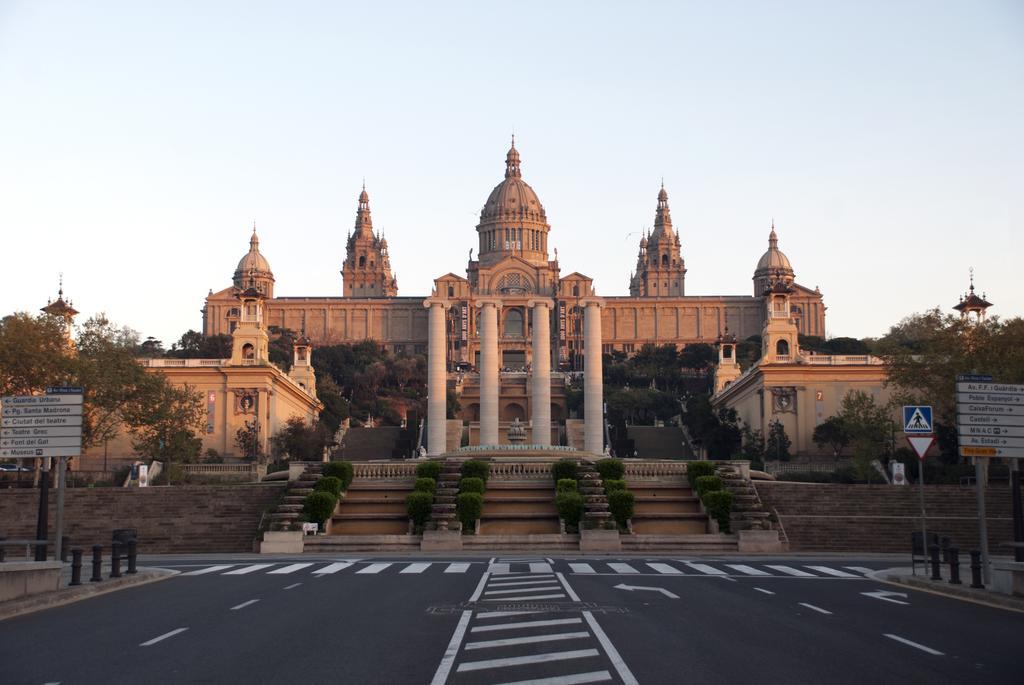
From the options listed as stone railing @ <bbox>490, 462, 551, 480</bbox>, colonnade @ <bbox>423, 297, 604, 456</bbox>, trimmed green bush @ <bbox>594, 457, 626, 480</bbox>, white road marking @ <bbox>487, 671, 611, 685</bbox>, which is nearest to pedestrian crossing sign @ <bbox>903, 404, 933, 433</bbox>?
white road marking @ <bbox>487, 671, 611, 685</bbox>

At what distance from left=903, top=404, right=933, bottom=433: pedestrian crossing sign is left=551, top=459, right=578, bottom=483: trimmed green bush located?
27.2 m

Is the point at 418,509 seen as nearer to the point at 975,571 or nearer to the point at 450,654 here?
the point at 975,571

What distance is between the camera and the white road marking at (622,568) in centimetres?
3666

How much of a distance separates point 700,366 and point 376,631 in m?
174

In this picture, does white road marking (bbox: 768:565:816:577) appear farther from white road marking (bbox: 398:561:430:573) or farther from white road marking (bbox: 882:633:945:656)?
white road marking (bbox: 882:633:945:656)

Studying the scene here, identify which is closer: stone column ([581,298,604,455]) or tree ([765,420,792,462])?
stone column ([581,298,604,455])

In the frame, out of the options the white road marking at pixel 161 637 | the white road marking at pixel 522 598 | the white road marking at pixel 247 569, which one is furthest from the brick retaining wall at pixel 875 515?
the white road marking at pixel 161 637

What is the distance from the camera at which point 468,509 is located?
54.3m

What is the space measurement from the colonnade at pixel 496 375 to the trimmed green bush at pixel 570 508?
103ft

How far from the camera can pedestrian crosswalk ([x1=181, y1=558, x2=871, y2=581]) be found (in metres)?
35.5

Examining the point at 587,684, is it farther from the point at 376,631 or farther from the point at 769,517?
the point at 769,517

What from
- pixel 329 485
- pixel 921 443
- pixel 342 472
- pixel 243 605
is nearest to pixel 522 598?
pixel 243 605

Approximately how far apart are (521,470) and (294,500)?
12.4m

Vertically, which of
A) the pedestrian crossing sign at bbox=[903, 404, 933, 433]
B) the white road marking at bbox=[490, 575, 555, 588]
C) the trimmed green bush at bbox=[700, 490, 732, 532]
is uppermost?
the pedestrian crossing sign at bbox=[903, 404, 933, 433]
